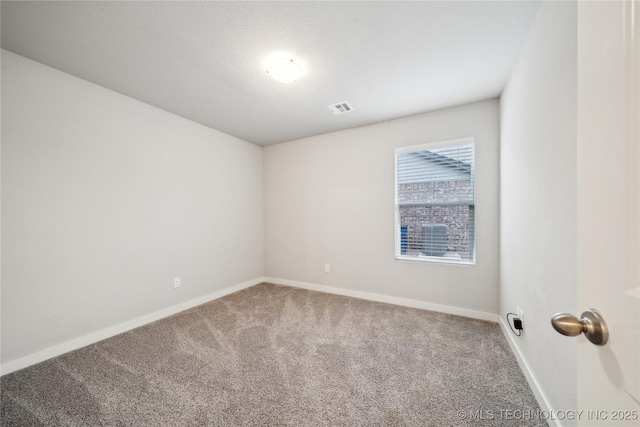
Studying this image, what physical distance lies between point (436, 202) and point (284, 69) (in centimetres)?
227

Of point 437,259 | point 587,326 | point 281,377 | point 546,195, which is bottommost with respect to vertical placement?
point 281,377

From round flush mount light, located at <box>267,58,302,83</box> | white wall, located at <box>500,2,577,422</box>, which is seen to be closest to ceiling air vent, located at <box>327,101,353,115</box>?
round flush mount light, located at <box>267,58,302,83</box>

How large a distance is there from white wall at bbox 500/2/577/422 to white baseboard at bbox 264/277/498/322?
2.60ft

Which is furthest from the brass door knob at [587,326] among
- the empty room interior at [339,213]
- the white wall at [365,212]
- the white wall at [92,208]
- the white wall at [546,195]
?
the white wall at [92,208]

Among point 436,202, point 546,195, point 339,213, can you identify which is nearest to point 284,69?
point 546,195

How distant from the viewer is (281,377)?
1.79 m

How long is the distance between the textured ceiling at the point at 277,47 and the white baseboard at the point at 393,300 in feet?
7.88

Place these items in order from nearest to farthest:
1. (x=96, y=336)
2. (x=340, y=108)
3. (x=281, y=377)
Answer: (x=281, y=377)
(x=96, y=336)
(x=340, y=108)

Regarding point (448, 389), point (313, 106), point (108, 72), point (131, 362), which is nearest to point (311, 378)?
point (448, 389)

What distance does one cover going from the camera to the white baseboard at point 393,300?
2.76 metres

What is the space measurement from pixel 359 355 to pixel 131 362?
1.88 m

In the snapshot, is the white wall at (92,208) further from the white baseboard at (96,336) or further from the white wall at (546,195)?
the white wall at (546,195)

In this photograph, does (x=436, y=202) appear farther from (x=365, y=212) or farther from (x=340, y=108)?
(x=340, y=108)

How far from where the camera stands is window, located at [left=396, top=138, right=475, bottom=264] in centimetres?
285
